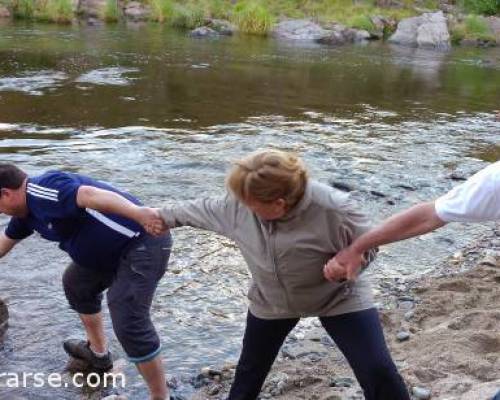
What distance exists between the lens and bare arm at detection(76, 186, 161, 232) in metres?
4.31

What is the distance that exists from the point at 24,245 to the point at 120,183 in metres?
2.68

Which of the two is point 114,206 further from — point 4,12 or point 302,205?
point 4,12

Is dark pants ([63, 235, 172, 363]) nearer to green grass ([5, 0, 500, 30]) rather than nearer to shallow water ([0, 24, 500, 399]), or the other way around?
shallow water ([0, 24, 500, 399])

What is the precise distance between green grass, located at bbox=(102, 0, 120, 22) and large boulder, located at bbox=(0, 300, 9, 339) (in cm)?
3134

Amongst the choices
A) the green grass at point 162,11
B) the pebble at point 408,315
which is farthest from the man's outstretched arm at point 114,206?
the green grass at point 162,11

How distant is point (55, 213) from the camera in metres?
4.38

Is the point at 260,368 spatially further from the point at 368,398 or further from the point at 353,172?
the point at 353,172

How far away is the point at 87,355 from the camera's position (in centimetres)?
558

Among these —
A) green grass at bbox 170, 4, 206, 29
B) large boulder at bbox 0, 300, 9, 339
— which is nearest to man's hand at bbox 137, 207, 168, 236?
large boulder at bbox 0, 300, 9, 339

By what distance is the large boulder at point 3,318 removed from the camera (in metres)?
6.01

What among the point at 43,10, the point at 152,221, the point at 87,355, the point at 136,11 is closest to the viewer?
the point at 152,221

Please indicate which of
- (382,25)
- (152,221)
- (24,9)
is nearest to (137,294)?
(152,221)

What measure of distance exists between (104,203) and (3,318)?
236 cm

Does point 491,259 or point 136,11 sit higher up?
point 136,11
